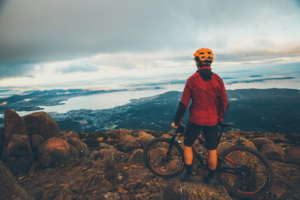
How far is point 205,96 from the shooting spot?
3.88 meters

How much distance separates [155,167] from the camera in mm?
5715

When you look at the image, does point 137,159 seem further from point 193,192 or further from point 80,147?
point 80,147

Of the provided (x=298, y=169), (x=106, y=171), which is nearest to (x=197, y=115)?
(x=106, y=171)

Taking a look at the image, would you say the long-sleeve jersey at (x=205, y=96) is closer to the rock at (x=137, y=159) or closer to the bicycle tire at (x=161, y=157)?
the bicycle tire at (x=161, y=157)

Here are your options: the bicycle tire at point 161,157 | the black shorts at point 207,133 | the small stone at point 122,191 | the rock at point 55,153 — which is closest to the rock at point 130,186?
the small stone at point 122,191

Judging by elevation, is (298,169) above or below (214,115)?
below

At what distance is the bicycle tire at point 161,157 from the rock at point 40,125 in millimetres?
6795

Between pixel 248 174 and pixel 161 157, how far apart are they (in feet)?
9.53

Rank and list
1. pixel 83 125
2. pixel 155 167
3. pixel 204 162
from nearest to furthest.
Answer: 1. pixel 204 162
2. pixel 155 167
3. pixel 83 125

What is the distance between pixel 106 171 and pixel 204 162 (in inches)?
145

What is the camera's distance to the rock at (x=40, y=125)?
27.5ft

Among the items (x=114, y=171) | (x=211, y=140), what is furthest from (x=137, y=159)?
(x=211, y=140)

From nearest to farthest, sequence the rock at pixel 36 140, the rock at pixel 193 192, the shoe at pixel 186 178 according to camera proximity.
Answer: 1. the rock at pixel 193 192
2. the shoe at pixel 186 178
3. the rock at pixel 36 140

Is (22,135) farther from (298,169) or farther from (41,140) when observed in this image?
(298,169)
